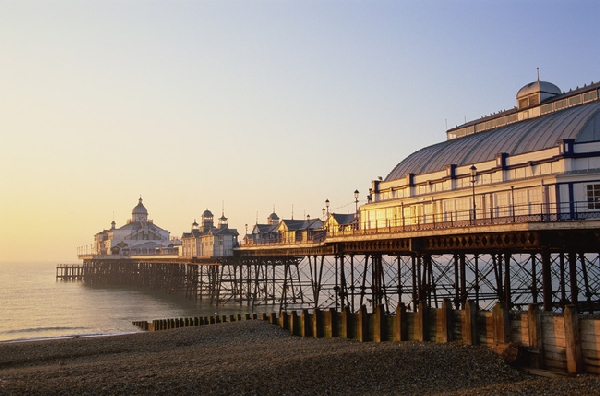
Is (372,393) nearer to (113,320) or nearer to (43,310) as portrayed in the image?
(113,320)

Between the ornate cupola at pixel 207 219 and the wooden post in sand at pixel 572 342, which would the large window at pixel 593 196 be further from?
the ornate cupola at pixel 207 219

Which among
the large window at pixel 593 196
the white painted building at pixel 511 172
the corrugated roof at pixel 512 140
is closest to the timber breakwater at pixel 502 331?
the white painted building at pixel 511 172

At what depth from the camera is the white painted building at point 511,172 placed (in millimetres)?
29484

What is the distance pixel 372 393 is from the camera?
16.4m

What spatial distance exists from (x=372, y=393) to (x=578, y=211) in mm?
16873

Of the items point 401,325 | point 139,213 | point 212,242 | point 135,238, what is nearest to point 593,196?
point 401,325

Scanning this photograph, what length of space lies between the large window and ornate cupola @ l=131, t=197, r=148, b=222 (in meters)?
130

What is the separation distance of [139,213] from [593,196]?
131m

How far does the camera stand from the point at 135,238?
450ft

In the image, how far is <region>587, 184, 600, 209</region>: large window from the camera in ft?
92.6

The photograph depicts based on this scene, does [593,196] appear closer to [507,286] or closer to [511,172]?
[507,286]

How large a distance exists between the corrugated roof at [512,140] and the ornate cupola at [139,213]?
111079mm

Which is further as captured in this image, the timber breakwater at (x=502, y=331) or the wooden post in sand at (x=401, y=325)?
the wooden post in sand at (x=401, y=325)

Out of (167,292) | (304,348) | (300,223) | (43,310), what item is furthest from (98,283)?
(304,348)
